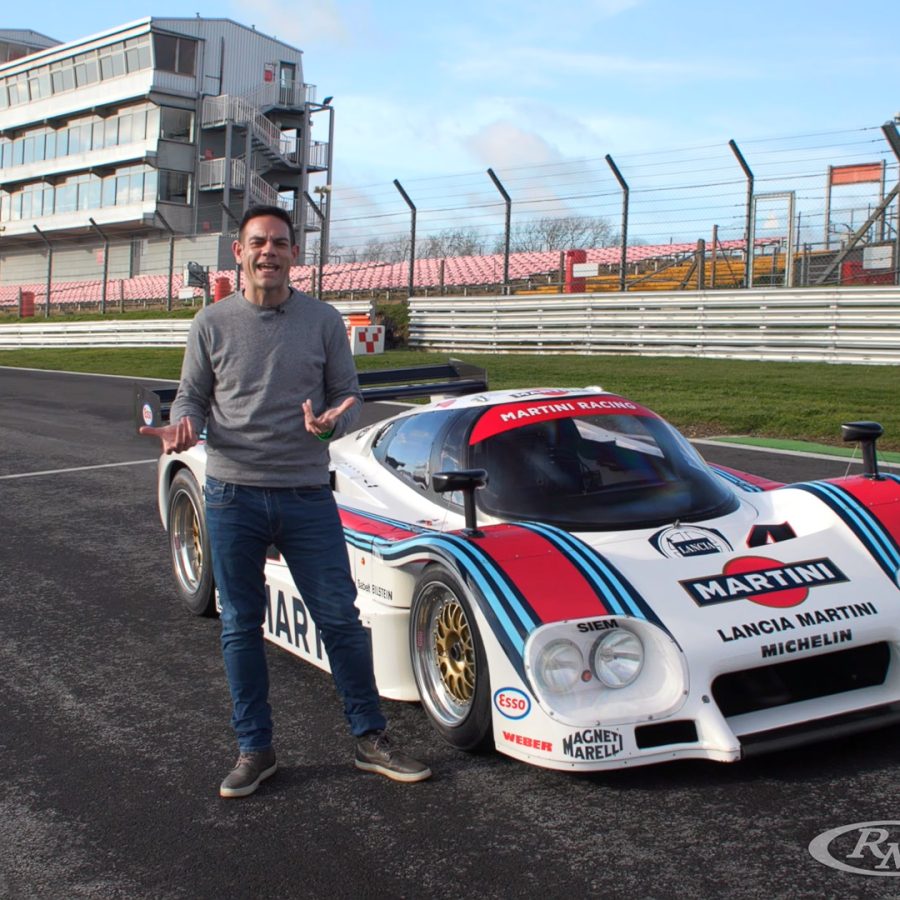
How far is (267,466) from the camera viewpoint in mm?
3748

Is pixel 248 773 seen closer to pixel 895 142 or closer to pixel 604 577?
pixel 604 577

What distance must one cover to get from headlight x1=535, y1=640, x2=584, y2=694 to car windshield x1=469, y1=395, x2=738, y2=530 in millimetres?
974

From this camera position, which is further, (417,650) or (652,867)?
(417,650)

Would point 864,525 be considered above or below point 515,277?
below

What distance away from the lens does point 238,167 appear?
46938 millimetres

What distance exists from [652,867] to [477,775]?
81 centimetres

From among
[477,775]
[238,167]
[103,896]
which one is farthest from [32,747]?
[238,167]

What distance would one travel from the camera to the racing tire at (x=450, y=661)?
3.73 m

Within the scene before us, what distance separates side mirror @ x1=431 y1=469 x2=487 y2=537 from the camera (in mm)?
4141

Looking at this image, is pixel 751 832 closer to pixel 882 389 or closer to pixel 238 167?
pixel 882 389

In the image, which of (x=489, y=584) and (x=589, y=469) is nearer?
(x=489, y=584)

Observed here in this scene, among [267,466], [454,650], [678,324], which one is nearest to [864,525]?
[454,650]

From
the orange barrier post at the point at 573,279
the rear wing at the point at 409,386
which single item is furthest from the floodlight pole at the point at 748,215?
the rear wing at the point at 409,386

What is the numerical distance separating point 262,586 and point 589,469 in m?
1.57
